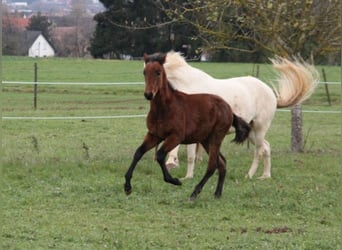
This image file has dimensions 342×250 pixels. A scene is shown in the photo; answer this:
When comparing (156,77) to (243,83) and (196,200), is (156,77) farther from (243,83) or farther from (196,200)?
(243,83)

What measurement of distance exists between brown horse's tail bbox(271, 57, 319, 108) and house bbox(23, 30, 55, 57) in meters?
35.4

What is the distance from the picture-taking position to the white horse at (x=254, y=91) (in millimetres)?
10031

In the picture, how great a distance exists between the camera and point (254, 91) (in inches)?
409

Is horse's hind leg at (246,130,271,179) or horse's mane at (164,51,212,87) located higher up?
horse's mane at (164,51,212,87)

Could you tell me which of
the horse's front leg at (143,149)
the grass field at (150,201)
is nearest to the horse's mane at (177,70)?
the grass field at (150,201)

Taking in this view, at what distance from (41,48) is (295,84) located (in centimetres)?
4004

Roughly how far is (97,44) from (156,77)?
1093 inches

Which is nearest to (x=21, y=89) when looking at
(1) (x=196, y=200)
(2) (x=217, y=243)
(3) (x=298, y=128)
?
(3) (x=298, y=128)

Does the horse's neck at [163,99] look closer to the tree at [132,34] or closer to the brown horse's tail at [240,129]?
the brown horse's tail at [240,129]

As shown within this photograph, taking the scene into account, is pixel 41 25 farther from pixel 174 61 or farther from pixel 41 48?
pixel 174 61

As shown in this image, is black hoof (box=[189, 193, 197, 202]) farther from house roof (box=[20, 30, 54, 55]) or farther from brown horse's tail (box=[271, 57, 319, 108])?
house roof (box=[20, 30, 54, 55])

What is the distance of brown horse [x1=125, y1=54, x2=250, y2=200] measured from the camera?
763 cm

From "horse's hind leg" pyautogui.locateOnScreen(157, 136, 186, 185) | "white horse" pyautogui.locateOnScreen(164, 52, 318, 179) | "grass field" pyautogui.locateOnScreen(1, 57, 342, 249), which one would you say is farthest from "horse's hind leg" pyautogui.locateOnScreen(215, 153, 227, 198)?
"white horse" pyautogui.locateOnScreen(164, 52, 318, 179)

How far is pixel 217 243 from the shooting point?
5992 millimetres
